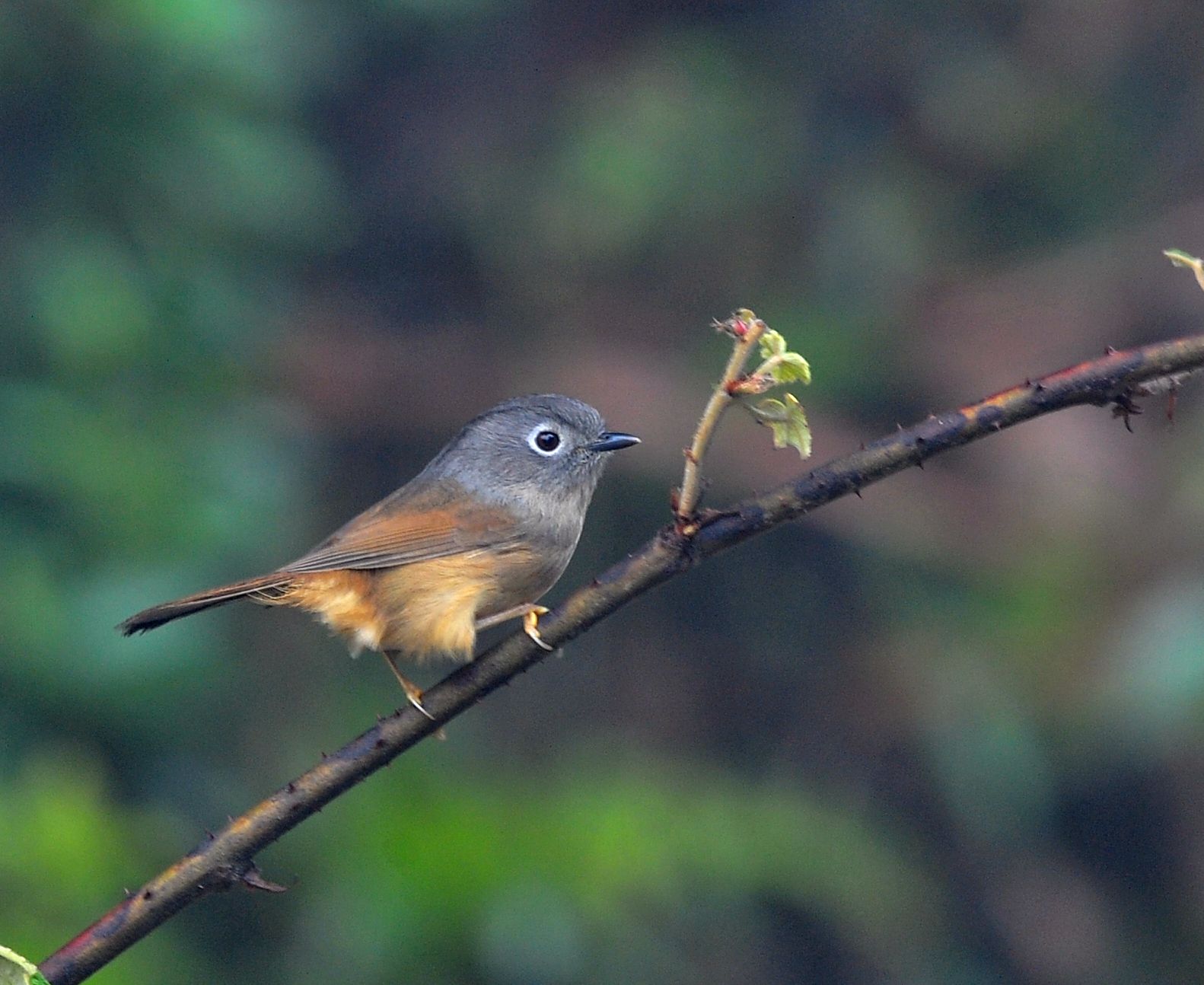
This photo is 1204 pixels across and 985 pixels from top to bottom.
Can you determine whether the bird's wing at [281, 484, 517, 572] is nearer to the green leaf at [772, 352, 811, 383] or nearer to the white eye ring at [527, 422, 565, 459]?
the white eye ring at [527, 422, 565, 459]

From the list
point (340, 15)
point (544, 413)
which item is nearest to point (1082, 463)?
point (544, 413)

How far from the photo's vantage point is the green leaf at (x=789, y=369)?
175 cm

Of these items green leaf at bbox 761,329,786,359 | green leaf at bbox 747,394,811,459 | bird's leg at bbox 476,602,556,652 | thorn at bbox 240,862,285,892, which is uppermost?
green leaf at bbox 761,329,786,359

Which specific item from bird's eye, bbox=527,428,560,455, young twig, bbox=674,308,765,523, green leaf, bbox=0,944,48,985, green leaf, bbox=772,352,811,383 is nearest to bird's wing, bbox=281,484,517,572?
bird's eye, bbox=527,428,560,455

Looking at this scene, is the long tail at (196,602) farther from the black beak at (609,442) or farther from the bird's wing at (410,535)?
the black beak at (609,442)

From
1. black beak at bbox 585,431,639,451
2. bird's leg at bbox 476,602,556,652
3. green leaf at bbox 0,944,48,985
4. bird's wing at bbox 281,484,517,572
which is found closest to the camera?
green leaf at bbox 0,944,48,985

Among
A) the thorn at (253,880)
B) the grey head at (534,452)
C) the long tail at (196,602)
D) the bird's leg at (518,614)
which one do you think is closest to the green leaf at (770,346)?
the bird's leg at (518,614)

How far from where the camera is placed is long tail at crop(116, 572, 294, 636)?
2.83 meters

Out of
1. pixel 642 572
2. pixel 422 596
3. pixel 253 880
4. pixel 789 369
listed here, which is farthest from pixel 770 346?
pixel 422 596

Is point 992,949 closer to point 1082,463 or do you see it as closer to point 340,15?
point 1082,463

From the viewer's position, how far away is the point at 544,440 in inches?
156

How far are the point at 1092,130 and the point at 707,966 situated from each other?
13.8 feet

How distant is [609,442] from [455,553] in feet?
1.81

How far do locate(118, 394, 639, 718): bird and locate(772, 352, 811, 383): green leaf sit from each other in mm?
1480
